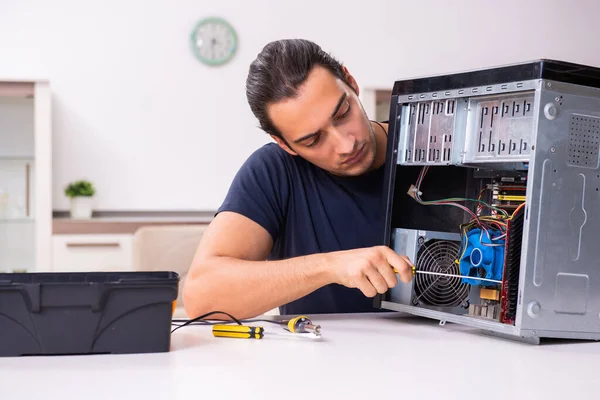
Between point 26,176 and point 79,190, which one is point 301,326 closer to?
point 26,176

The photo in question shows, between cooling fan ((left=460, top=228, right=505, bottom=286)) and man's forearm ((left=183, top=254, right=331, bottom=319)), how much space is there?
30cm

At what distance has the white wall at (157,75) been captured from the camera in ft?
15.6

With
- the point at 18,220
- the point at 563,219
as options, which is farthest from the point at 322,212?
the point at 18,220

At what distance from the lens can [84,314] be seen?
4.02 feet

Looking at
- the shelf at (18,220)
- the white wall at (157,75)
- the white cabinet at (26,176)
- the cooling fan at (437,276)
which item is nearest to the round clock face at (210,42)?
the white wall at (157,75)

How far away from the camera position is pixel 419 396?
3.31 ft

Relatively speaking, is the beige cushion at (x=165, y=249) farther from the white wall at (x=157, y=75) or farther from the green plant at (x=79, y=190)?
the white wall at (x=157, y=75)

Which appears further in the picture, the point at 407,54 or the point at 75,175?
the point at 407,54

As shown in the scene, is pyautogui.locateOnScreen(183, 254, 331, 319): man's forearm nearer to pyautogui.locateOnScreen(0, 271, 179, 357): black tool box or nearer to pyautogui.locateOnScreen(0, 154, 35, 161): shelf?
pyautogui.locateOnScreen(0, 271, 179, 357): black tool box

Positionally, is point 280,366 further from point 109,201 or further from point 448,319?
point 109,201

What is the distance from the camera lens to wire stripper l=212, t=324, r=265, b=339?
140 cm

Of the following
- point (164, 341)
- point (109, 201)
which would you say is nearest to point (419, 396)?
point (164, 341)

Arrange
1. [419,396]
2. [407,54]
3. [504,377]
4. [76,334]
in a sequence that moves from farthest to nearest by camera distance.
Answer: [407,54], [76,334], [504,377], [419,396]

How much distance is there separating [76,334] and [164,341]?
5.8 inches
